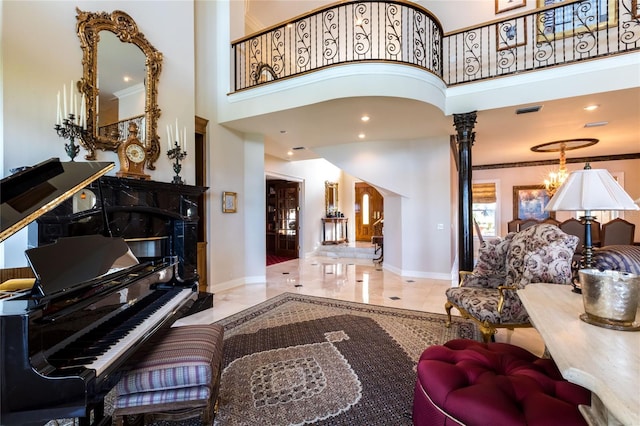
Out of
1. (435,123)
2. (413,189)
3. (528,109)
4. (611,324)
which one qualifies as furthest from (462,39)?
(611,324)

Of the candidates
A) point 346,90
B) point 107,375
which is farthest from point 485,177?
point 107,375

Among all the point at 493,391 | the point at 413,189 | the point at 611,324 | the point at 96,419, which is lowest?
the point at 96,419

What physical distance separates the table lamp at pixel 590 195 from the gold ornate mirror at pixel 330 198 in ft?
27.3

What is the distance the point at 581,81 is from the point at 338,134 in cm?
347

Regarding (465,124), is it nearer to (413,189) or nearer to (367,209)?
(413,189)

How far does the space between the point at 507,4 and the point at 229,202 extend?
6557mm

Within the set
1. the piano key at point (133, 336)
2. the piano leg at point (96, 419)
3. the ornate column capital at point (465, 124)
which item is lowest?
the piano leg at point (96, 419)

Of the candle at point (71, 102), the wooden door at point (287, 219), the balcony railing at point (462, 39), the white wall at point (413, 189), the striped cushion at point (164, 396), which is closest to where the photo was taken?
the striped cushion at point (164, 396)

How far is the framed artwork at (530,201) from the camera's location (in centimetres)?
844

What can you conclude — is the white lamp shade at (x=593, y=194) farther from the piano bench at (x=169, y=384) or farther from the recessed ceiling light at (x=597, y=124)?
the recessed ceiling light at (x=597, y=124)

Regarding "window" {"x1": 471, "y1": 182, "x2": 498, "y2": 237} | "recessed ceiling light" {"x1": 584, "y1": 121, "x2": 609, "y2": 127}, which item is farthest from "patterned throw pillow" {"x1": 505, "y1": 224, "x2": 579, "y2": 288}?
"window" {"x1": 471, "y1": 182, "x2": 498, "y2": 237}

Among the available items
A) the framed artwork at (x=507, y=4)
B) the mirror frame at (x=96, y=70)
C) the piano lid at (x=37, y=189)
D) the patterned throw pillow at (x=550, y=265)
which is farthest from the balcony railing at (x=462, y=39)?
the piano lid at (x=37, y=189)

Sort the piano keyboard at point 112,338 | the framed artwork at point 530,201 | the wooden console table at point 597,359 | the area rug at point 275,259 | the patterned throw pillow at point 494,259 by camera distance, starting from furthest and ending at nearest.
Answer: the framed artwork at point 530,201 → the area rug at point 275,259 → the patterned throw pillow at point 494,259 → the piano keyboard at point 112,338 → the wooden console table at point 597,359

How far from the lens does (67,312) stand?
118 centimetres
